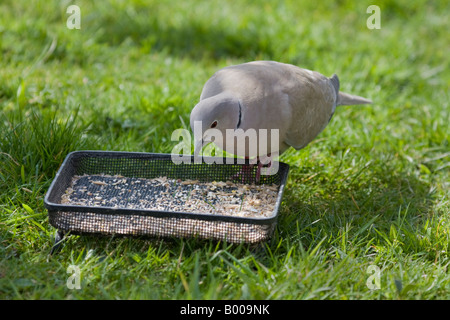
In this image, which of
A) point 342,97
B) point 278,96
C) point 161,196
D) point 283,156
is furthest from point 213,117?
point 342,97

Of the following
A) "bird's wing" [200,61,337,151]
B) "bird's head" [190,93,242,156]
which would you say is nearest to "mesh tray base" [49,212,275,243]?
"bird's head" [190,93,242,156]

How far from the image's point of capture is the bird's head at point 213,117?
2.67 meters

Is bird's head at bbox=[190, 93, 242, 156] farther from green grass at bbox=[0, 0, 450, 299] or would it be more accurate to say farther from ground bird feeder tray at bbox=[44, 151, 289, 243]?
green grass at bbox=[0, 0, 450, 299]

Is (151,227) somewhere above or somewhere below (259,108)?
below

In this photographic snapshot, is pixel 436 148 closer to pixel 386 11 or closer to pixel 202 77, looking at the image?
pixel 202 77

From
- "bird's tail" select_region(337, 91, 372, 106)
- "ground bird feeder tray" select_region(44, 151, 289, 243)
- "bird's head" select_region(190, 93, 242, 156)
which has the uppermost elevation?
"bird's head" select_region(190, 93, 242, 156)

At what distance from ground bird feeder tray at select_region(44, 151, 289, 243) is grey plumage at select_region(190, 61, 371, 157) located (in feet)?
0.82

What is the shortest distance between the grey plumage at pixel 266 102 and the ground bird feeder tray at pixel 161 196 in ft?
0.82

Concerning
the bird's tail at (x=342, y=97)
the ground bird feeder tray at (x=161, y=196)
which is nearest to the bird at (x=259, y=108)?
the ground bird feeder tray at (x=161, y=196)

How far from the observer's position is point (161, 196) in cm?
300

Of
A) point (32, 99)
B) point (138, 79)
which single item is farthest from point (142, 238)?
point (138, 79)

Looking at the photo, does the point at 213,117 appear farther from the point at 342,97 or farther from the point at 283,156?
the point at 342,97

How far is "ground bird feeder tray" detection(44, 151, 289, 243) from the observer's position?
8.19 ft

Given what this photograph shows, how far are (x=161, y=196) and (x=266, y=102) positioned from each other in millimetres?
798
